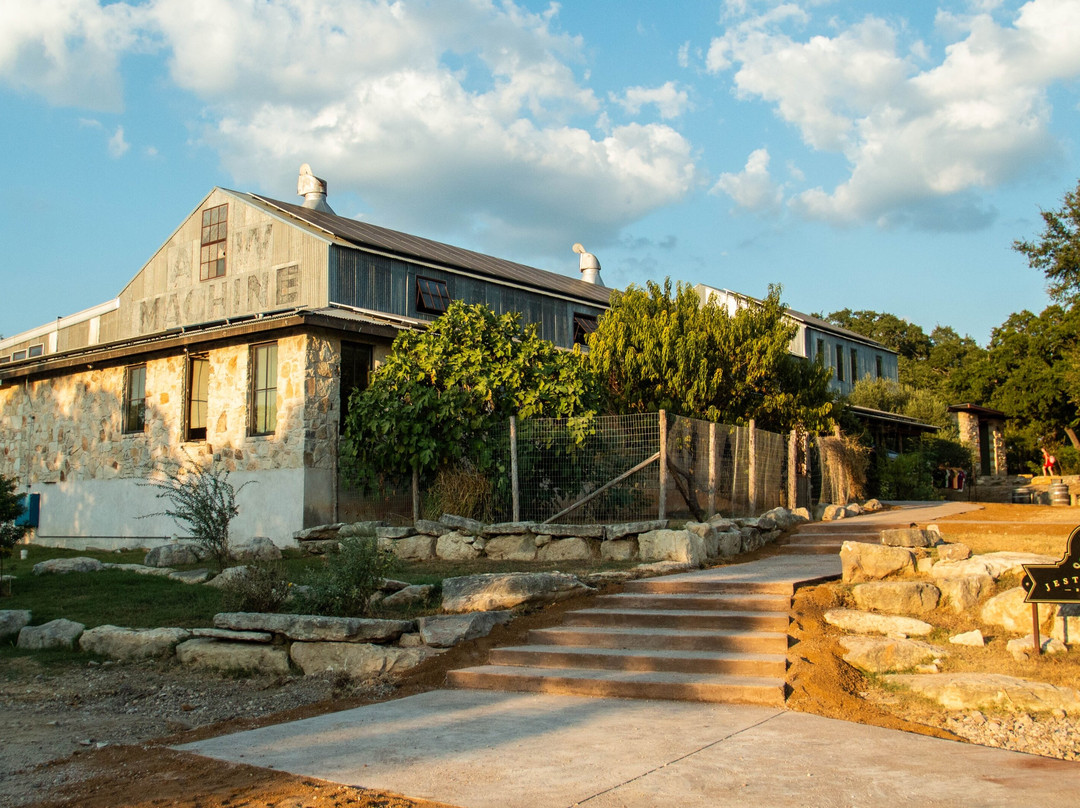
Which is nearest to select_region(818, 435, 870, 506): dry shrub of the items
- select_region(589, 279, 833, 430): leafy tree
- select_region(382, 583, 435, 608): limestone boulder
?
select_region(589, 279, 833, 430): leafy tree

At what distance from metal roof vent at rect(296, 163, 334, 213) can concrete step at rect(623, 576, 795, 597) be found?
71.8ft

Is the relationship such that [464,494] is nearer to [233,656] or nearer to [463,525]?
[463,525]

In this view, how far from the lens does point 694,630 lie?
303 inches

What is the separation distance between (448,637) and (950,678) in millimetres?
3965

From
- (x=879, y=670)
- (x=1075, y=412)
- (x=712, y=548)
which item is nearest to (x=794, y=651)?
(x=879, y=670)

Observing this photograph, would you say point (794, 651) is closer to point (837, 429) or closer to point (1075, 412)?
point (837, 429)

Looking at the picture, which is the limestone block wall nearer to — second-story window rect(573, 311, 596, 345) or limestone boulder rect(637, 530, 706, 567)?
limestone boulder rect(637, 530, 706, 567)

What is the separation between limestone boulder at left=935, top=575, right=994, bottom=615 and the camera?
7609 millimetres

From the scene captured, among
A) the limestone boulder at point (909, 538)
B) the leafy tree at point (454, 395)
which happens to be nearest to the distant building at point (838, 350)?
the leafy tree at point (454, 395)

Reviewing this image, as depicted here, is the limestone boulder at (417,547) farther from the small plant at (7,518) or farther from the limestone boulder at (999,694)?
the limestone boulder at (999,694)

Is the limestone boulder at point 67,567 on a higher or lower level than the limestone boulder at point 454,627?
higher

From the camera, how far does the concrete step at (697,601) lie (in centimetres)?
802

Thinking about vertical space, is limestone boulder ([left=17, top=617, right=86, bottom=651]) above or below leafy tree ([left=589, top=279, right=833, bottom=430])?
below

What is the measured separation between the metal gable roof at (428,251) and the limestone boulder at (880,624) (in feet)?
60.2
